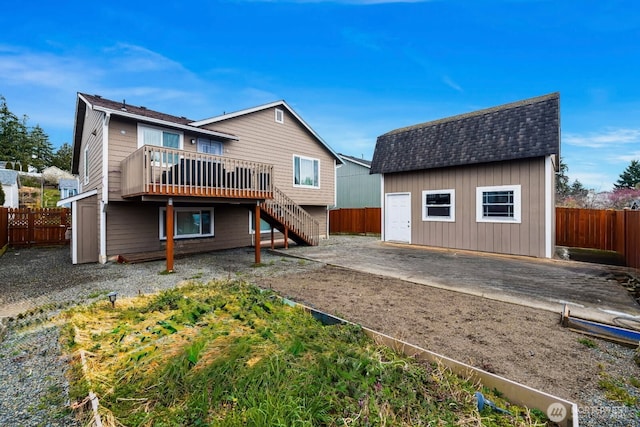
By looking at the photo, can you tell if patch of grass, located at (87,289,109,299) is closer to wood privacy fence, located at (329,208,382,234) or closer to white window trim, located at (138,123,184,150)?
white window trim, located at (138,123,184,150)

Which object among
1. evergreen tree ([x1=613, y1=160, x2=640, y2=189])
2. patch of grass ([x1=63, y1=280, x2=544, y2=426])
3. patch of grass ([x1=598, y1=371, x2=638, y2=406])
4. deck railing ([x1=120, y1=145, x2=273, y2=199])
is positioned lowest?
patch of grass ([x1=598, y1=371, x2=638, y2=406])

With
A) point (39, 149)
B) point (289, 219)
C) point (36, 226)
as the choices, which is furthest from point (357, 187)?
point (39, 149)

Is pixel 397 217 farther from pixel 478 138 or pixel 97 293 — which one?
pixel 97 293

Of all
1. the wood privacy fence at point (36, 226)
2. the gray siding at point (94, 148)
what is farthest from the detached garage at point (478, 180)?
the wood privacy fence at point (36, 226)

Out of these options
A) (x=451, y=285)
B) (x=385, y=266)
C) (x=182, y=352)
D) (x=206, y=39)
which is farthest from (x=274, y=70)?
(x=182, y=352)

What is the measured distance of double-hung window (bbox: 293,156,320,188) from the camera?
46.6 ft

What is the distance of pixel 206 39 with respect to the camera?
47.6ft

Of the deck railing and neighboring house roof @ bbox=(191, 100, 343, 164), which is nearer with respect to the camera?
the deck railing

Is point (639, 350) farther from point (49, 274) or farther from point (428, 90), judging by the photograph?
point (428, 90)

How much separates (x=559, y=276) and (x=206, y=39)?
1708 centimetres

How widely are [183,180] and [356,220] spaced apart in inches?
504

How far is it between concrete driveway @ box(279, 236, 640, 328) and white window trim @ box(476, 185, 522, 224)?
1278 millimetres

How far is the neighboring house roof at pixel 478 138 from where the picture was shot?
9.53 meters

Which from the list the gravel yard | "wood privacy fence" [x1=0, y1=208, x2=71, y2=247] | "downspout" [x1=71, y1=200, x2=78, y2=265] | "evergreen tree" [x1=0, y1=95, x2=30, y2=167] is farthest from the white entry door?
"evergreen tree" [x1=0, y1=95, x2=30, y2=167]
